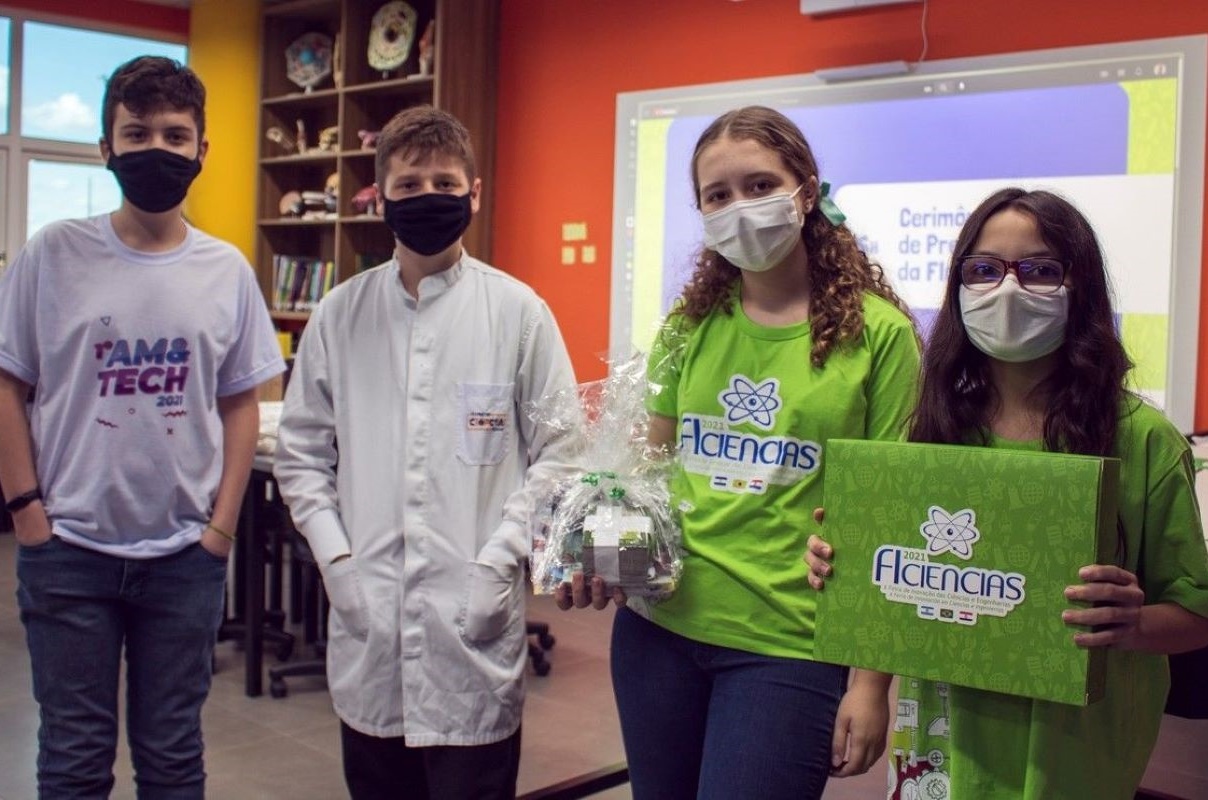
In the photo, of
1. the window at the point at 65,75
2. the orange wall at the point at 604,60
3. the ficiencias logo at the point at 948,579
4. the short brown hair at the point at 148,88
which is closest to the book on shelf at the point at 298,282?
the orange wall at the point at 604,60

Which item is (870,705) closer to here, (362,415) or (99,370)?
(362,415)

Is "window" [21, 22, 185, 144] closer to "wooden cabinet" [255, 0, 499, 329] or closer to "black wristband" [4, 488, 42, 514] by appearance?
"wooden cabinet" [255, 0, 499, 329]

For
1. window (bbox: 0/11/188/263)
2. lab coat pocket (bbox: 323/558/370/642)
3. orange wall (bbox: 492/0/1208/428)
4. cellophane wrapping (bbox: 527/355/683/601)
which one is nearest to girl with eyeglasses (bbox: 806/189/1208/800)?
cellophane wrapping (bbox: 527/355/683/601)

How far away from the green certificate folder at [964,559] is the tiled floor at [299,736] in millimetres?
2071

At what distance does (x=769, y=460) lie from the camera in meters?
1.46

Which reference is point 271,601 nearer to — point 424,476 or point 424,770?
point 424,770

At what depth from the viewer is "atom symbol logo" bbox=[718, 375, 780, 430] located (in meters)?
1.47

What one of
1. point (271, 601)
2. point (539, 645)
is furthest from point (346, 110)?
point (539, 645)

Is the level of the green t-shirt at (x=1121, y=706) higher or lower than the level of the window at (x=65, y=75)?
lower

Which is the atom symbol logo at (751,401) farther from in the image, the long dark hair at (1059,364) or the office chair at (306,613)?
the office chair at (306,613)

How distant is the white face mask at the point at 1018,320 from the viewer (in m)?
1.28

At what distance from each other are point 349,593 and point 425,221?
650mm

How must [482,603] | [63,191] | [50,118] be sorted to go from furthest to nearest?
[63,191]
[50,118]
[482,603]

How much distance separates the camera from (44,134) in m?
7.83
